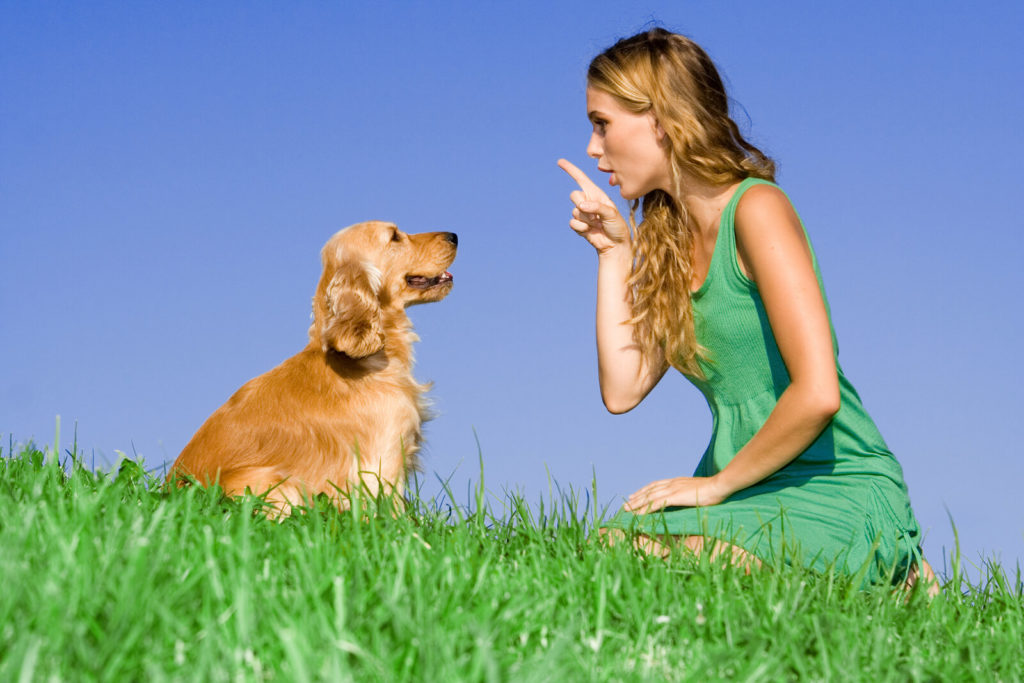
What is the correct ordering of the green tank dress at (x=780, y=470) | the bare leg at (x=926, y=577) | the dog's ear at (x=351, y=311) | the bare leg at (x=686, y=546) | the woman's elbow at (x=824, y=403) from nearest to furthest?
the bare leg at (x=686, y=546) < the woman's elbow at (x=824, y=403) < the green tank dress at (x=780, y=470) < the bare leg at (x=926, y=577) < the dog's ear at (x=351, y=311)

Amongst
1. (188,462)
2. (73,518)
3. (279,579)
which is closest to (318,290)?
(188,462)

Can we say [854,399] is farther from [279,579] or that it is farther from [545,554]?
[279,579]

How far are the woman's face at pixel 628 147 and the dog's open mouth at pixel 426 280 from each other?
167 cm

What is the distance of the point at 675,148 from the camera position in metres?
3.83

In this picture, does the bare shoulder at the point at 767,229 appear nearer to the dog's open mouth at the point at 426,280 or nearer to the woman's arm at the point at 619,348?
the woman's arm at the point at 619,348

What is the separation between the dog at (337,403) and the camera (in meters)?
4.48

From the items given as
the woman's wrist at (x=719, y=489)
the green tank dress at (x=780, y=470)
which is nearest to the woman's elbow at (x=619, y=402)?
the green tank dress at (x=780, y=470)

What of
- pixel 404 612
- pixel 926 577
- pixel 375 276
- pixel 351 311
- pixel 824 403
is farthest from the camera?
pixel 375 276

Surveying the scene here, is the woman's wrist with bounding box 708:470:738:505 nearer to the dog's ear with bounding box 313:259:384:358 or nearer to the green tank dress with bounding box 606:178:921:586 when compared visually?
the green tank dress with bounding box 606:178:921:586

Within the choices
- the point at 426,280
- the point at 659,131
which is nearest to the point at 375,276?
the point at 426,280

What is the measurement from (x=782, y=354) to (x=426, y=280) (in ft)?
8.52

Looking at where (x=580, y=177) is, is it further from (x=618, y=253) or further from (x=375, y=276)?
(x=375, y=276)

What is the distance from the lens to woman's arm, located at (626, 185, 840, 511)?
333cm

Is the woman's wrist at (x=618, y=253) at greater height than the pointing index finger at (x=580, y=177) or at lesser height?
lesser
